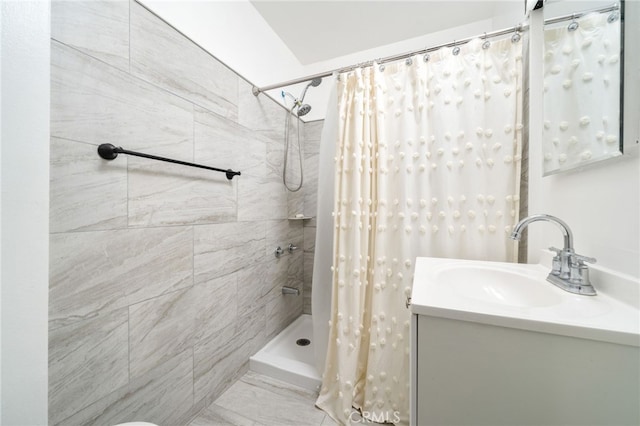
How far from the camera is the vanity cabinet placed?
37 cm

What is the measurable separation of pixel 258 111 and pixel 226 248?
36.9 inches

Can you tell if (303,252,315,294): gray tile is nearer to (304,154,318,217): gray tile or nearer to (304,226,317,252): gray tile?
(304,226,317,252): gray tile

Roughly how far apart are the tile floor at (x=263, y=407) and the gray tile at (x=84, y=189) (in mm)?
1061

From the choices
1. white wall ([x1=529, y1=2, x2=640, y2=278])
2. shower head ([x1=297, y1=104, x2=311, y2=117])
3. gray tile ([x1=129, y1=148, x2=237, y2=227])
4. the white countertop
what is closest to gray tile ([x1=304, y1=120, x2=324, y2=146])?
shower head ([x1=297, y1=104, x2=311, y2=117])

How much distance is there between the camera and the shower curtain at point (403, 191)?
0.98 meters

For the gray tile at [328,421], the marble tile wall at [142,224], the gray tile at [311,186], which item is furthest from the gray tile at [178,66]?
the gray tile at [328,421]

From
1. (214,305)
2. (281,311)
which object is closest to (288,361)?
(281,311)

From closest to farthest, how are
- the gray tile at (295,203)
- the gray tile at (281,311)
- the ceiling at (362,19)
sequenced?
the ceiling at (362,19) → the gray tile at (281,311) → the gray tile at (295,203)

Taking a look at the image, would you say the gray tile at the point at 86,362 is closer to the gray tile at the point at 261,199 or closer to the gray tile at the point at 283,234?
the gray tile at the point at 261,199

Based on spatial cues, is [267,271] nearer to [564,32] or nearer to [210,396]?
[210,396]

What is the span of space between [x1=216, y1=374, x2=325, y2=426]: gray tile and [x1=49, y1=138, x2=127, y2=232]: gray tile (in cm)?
110

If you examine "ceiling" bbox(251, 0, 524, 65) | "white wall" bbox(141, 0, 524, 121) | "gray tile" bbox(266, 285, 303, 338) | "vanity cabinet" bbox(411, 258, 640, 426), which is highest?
"ceiling" bbox(251, 0, 524, 65)

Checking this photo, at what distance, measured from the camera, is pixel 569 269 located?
634 millimetres

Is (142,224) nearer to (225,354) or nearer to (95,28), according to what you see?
(95,28)
